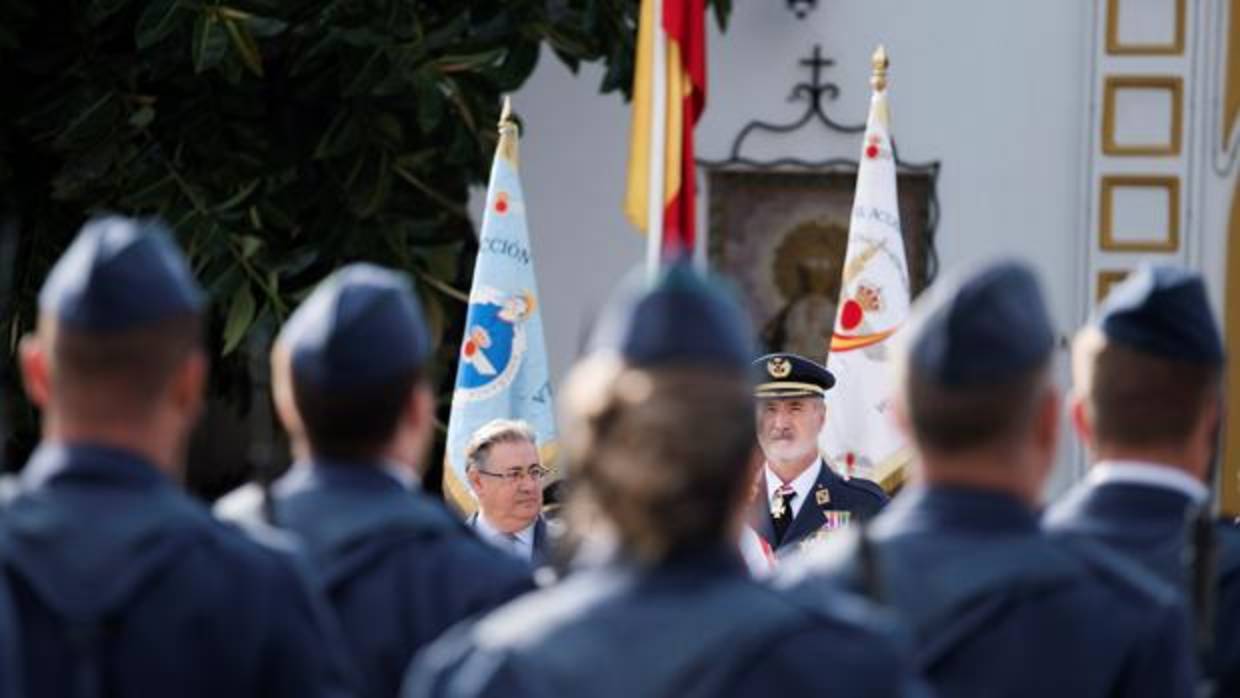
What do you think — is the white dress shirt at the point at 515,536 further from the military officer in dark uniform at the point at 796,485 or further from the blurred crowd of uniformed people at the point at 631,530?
the blurred crowd of uniformed people at the point at 631,530

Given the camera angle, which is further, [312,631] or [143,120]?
[143,120]

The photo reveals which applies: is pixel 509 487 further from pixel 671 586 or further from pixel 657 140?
pixel 671 586

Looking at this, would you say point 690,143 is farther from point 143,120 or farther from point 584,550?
point 584,550

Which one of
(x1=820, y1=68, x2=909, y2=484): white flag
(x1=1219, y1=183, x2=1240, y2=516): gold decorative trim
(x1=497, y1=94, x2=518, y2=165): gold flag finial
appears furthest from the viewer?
(x1=1219, y1=183, x2=1240, y2=516): gold decorative trim

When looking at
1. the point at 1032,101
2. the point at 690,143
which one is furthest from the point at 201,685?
the point at 1032,101

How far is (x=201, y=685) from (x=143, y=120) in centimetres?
746

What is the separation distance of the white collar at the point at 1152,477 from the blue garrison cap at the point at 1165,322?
0.15m

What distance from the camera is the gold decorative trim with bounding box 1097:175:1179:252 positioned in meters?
12.4

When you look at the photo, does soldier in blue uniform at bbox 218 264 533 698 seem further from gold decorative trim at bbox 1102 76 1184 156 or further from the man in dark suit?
gold decorative trim at bbox 1102 76 1184 156

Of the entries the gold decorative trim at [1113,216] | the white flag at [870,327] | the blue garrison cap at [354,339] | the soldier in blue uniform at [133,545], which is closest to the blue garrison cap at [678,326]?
the soldier in blue uniform at [133,545]

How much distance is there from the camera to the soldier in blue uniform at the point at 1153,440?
378 centimetres

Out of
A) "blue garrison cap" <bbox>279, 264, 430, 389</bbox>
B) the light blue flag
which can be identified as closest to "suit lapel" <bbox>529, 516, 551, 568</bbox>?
the light blue flag

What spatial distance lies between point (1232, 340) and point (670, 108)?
13.5 ft

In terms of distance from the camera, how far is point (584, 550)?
3.36m
